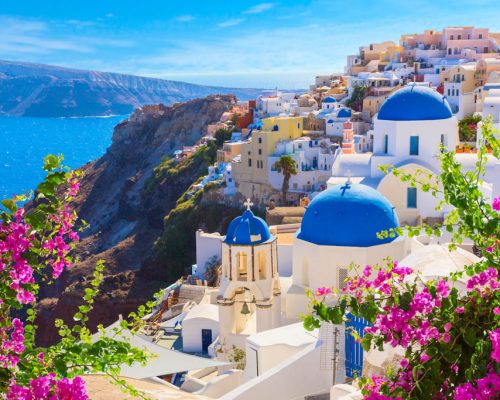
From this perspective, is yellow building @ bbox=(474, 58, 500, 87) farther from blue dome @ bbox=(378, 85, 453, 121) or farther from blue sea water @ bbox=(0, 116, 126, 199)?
blue sea water @ bbox=(0, 116, 126, 199)

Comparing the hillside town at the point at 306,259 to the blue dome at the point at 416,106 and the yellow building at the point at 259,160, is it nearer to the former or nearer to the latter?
the blue dome at the point at 416,106

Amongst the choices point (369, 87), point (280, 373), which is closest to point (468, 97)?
point (369, 87)

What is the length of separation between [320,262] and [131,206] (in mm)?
60405

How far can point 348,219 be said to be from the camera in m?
15.8

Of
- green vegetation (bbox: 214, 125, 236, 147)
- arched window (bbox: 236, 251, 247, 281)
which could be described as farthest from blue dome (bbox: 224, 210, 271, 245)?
green vegetation (bbox: 214, 125, 236, 147)

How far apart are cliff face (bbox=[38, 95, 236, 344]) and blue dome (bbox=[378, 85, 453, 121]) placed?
593 inches

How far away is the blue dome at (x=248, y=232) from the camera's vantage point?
1563cm

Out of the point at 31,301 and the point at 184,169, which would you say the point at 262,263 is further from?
the point at 184,169

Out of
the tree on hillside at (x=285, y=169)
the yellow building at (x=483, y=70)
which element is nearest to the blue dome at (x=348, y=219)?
the tree on hillside at (x=285, y=169)

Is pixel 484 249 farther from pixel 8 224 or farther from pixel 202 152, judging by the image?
pixel 202 152

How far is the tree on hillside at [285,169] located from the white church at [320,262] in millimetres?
17842

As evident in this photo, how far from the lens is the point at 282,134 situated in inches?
1729

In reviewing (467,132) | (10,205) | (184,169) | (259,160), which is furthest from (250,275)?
(184,169)

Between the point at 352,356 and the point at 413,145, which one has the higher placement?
the point at 413,145
